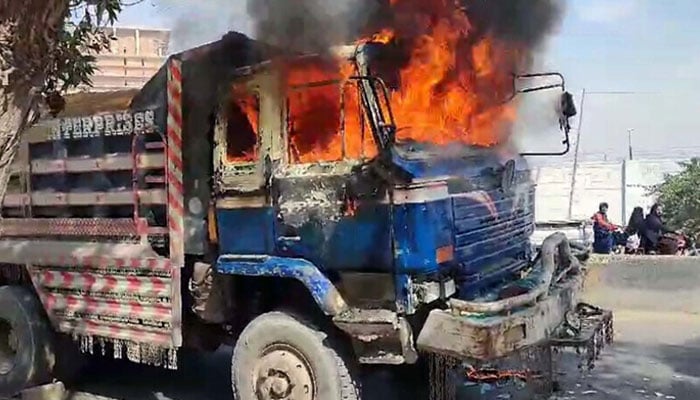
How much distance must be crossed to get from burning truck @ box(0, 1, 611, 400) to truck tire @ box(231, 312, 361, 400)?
1 cm

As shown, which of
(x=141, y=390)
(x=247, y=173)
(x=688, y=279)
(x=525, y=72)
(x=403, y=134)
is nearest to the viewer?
(x=403, y=134)

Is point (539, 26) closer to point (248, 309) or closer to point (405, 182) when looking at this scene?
point (405, 182)

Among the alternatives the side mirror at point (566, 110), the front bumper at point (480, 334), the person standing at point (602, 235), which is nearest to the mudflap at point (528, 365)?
the front bumper at point (480, 334)

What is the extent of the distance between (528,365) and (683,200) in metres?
13.8

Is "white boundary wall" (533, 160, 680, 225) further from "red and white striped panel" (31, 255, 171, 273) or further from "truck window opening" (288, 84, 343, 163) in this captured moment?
"truck window opening" (288, 84, 343, 163)

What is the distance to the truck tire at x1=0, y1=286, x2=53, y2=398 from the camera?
24.0 feet

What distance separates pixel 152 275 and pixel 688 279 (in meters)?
6.54

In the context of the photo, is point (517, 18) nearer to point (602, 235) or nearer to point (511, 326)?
point (511, 326)

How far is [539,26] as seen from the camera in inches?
279

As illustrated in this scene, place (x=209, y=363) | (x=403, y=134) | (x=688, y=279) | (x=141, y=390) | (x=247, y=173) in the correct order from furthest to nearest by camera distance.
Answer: (x=688, y=279)
(x=209, y=363)
(x=141, y=390)
(x=247, y=173)
(x=403, y=134)

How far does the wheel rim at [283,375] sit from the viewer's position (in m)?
5.74

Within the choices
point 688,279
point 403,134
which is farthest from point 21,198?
point 688,279

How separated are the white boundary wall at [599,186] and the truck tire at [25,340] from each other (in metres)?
20.2

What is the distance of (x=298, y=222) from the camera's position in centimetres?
580
